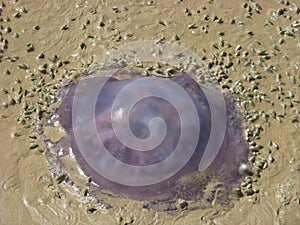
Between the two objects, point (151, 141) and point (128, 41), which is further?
point (128, 41)

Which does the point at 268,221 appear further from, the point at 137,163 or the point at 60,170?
the point at 60,170

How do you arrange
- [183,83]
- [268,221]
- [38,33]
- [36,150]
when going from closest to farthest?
[268,221] → [36,150] → [183,83] → [38,33]

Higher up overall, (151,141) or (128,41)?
(128,41)

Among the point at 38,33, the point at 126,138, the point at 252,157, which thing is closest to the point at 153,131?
the point at 126,138
